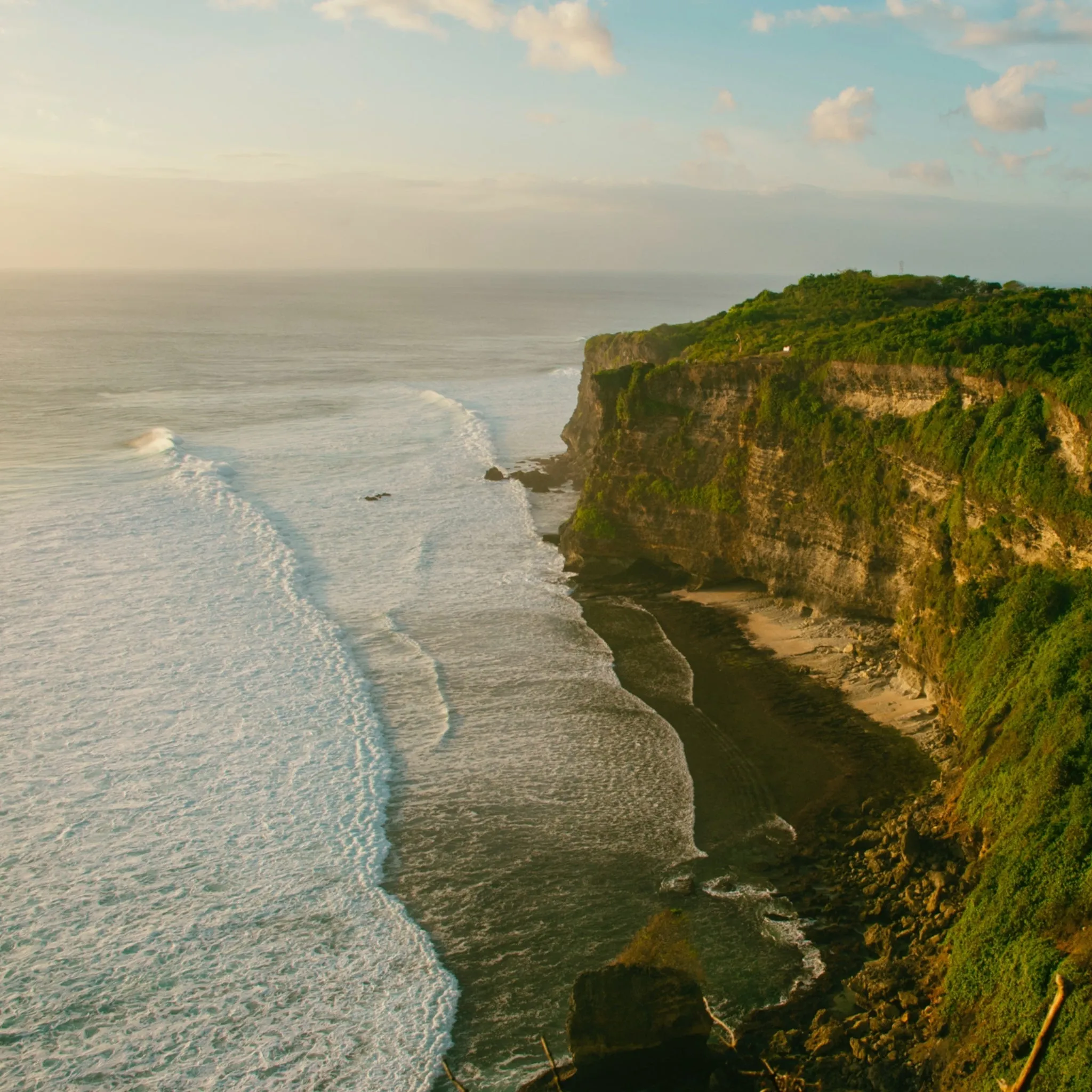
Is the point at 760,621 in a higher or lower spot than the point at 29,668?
higher

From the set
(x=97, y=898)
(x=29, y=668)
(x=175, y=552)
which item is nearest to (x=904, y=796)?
(x=97, y=898)

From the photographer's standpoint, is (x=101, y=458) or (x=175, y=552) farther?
(x=101, y=458)

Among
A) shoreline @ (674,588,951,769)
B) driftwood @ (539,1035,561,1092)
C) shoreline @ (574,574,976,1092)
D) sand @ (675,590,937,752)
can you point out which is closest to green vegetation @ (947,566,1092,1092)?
shoreline @ (574,574,976,1092)

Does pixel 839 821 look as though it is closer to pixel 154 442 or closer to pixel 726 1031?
pixel 726 1031

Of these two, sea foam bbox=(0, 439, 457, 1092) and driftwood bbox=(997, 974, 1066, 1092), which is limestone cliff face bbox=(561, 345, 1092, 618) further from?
driftwood bbox=(997, 974, 1066, 1092)

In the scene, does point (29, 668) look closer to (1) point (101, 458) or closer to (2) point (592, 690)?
(2) point (592, 690)

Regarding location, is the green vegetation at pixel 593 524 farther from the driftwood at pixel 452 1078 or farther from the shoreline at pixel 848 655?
the driftwood at pixel 452 1078
